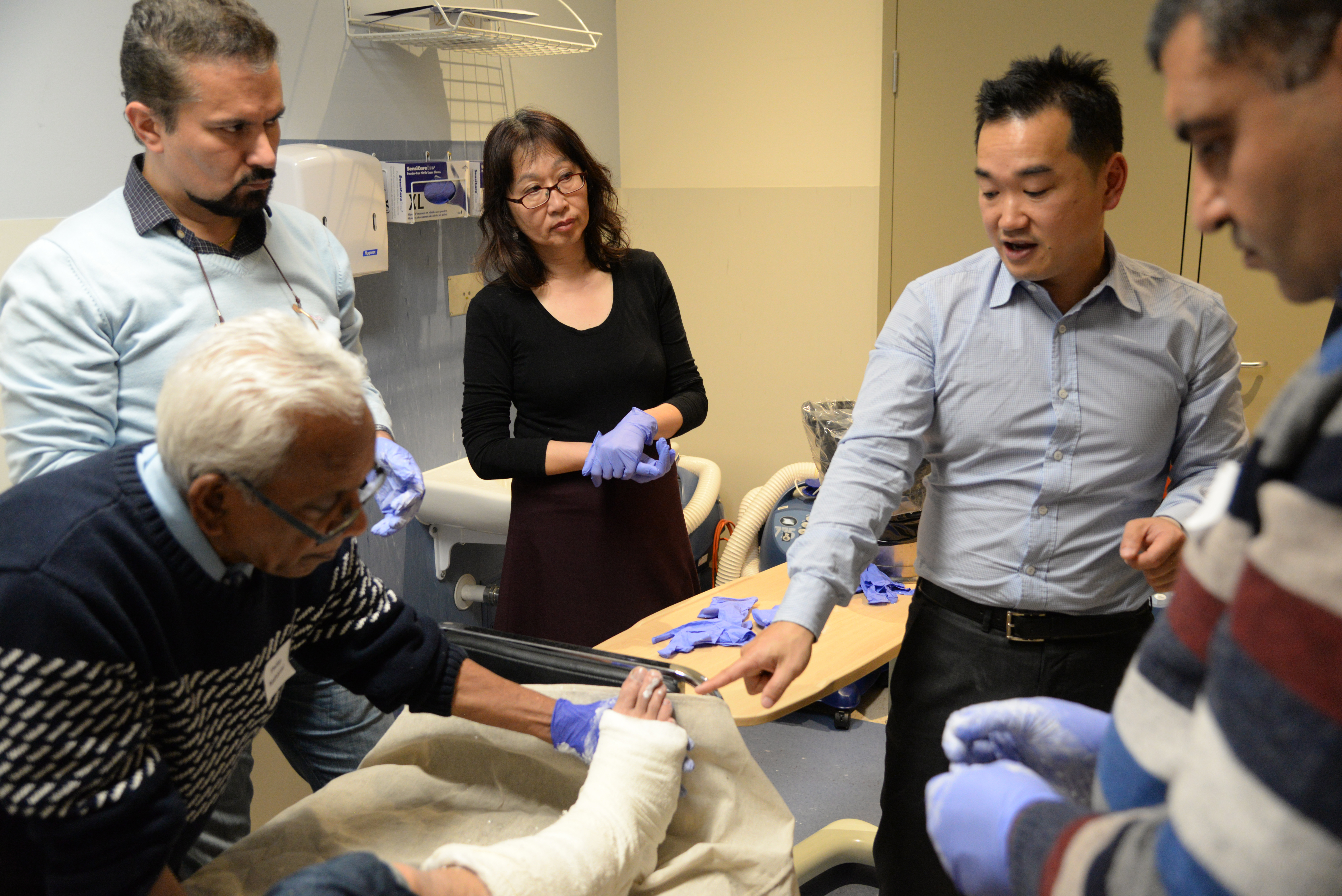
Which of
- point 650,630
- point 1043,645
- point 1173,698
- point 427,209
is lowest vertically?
point 650,630

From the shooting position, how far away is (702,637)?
1854 mm

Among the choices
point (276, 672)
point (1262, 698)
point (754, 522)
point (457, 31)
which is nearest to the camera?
point (1262, 698)

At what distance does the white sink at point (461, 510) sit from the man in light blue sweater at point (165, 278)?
1285 millimetres

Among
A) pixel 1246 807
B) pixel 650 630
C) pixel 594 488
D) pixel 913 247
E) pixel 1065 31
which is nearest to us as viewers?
pixel 1246 807

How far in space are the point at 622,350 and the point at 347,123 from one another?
119 cm

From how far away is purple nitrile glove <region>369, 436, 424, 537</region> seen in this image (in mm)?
1839

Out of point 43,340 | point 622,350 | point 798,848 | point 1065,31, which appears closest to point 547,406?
point 622,350

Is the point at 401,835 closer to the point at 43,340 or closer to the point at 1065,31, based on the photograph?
the point at 43,340

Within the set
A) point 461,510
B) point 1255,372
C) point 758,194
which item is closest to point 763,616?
point 461,510

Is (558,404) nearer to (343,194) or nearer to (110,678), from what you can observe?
(343,194)

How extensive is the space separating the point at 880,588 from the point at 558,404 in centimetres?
82

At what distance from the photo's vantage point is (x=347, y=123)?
2.78 meters

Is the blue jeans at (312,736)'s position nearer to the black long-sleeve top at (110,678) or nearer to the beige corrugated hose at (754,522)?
the black long-sleeve top at (110,678)

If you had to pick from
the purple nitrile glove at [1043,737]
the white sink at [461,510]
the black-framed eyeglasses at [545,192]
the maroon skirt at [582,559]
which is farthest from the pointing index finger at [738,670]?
the white sink at [461,510]
